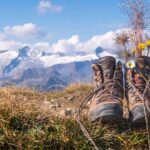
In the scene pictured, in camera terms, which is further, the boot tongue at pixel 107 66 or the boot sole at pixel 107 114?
the boot tongue at pixel 107 66

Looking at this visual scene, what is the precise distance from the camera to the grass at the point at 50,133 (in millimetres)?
3486

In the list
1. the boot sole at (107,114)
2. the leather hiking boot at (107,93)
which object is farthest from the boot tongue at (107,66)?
the boot sole at (107,114)

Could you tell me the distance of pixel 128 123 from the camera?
3.99m

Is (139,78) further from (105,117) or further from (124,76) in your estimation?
(105,117)

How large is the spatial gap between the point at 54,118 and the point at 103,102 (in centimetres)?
51

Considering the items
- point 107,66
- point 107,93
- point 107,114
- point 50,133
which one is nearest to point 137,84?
point 107,93

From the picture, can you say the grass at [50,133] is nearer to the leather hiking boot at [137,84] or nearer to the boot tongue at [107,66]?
the leather hiking boot at [137,84]

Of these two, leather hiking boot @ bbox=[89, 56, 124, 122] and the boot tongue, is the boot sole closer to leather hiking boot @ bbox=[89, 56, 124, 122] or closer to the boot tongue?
leather hiking boot @ bbox=[89, 56, 124, 122]

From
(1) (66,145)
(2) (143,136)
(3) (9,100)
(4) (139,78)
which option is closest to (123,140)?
(2) (143,136)

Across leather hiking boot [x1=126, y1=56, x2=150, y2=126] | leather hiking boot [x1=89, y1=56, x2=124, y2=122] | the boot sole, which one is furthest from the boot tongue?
the boot sole

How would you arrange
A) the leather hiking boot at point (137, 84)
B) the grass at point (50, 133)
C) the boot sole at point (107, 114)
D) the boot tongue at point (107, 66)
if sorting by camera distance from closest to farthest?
1. the grass at point (50, 133)
2. the boot sole at point (107, 114)
3. the leather hiking boot at point (137, 84)
4. the boot tongue at point (107, 66)

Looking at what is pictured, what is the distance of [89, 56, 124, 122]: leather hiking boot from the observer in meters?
3.83

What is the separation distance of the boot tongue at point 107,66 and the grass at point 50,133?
2.01ft

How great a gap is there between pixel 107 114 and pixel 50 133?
52 centimetres
